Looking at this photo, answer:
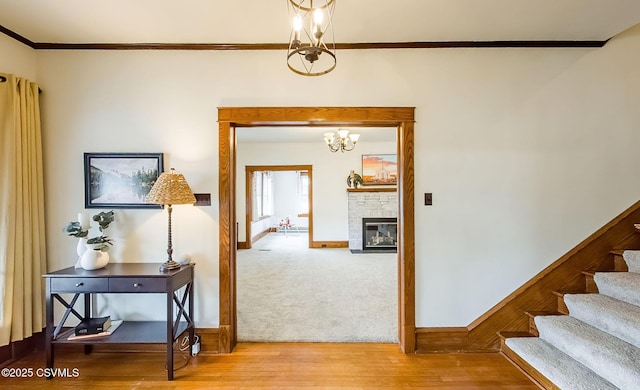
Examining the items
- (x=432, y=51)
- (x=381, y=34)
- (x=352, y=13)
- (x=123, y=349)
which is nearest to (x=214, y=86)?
(x=352, y=13)

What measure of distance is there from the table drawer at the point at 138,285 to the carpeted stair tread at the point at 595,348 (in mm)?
2896

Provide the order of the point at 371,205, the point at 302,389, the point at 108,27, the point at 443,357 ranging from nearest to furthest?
the point at 302,389
the point at 108,27
the point at 443,357
the point at 371,205

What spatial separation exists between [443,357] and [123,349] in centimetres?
268

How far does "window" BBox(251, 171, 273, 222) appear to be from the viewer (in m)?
9.37

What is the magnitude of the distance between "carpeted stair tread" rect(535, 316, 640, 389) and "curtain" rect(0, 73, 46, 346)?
4089mm

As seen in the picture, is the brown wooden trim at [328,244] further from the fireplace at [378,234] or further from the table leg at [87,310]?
the table leg at [87,310]

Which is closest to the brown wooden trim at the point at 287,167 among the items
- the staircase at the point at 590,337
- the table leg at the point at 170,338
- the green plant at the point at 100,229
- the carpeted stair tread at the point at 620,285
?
the green plant at the point at 100,229

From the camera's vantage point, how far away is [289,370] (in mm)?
2371

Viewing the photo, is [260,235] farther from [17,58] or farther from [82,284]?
[17,58]

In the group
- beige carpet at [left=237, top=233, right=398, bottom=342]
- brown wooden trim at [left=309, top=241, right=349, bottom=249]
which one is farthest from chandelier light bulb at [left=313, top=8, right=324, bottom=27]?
brown wooden trim at [left=309, top=241, right=349, bottom=249]

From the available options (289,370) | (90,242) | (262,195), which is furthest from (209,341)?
(262,195)

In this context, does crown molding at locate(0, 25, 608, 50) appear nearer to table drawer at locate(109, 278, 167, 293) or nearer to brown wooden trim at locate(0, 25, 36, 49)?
brown wooden trim at locate(0, 25, 36, 49)

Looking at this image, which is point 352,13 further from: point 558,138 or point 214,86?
point 558,138

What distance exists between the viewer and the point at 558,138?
267 centimetres
